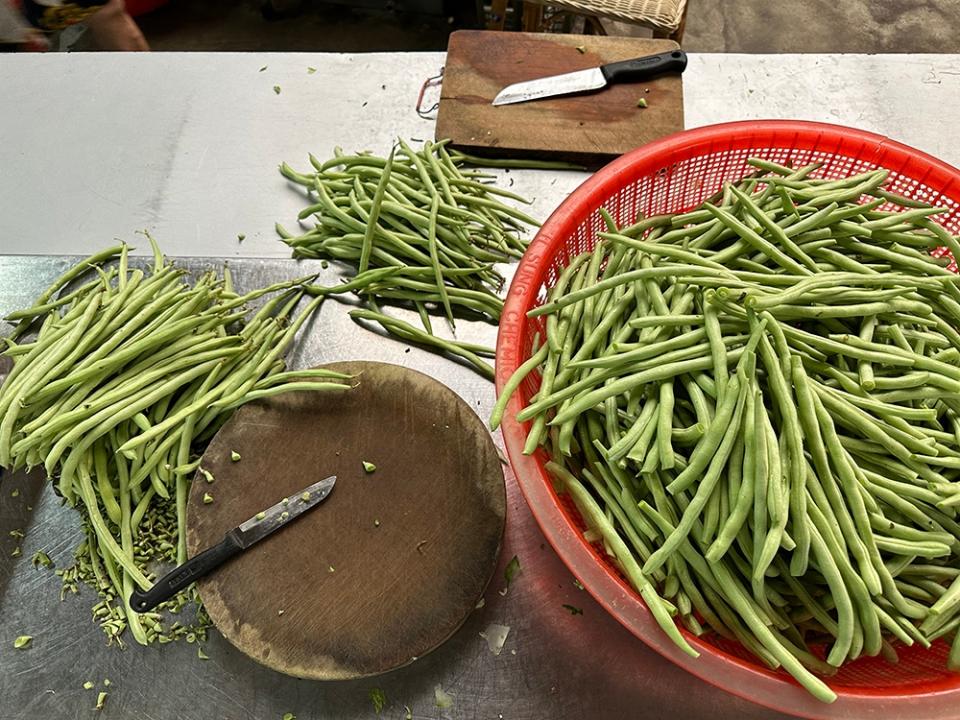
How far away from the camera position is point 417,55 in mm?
1749

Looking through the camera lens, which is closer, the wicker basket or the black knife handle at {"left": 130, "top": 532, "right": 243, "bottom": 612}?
the black knife handle at {"left": 130, "top": 532, "right": 243, "bottom": 612}

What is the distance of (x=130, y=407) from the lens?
1027 millimetres

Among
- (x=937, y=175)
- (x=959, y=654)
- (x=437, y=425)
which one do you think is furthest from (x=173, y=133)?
(x=959, y=654)

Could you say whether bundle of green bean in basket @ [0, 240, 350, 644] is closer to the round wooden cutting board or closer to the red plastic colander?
the round wooden cutting board

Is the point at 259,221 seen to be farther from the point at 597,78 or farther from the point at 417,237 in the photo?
the point at 597,78

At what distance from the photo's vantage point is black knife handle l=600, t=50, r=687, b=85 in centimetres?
149

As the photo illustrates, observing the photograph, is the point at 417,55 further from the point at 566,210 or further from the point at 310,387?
the point at 310,387

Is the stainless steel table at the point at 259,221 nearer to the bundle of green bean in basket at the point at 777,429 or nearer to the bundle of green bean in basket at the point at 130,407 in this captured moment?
the bundle of green bean in basket at the point at 130,407

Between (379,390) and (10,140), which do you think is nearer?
(379,390)

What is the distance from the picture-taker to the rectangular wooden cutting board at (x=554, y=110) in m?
1.46

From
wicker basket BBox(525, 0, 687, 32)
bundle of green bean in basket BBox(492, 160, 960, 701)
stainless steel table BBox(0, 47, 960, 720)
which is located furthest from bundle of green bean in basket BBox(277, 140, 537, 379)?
wicker basket BBox(525, 0, 687, 32)

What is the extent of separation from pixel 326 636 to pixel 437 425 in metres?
0.37

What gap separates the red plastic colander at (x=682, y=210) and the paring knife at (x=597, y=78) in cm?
46

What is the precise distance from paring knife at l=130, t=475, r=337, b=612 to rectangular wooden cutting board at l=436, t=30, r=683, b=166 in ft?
2.83
